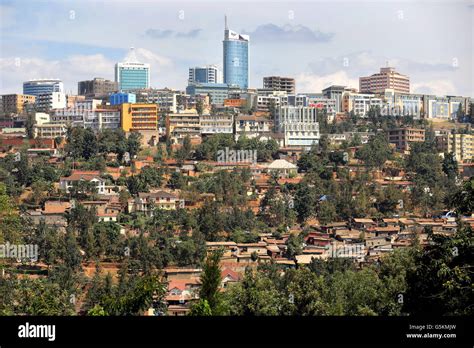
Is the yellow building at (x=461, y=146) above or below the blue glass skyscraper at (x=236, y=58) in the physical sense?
below

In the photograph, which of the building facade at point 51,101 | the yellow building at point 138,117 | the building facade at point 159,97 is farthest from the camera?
the building facade at point 51,101

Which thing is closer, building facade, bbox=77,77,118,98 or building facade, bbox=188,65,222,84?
building facade, bbox=77,77,118,98

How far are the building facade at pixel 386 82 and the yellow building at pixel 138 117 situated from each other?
988 centimetres

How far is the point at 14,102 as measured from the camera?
28.2 m

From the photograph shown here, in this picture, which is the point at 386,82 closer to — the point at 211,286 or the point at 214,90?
the point at 214,90

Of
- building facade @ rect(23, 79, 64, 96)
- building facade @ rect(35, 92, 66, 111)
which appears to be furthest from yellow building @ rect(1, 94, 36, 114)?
building facade @ rect(23, 79, 64, 96)

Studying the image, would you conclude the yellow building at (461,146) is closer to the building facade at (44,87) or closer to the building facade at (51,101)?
the building facade at (51,101)

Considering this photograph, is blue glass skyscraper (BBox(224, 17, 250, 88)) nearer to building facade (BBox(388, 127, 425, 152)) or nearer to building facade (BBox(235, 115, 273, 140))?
building facade (BBox(235, 115, 273, 140))

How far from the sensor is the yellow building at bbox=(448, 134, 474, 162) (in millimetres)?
22594

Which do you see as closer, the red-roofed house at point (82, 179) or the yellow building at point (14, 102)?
the red-roofed house at point (82, 179)

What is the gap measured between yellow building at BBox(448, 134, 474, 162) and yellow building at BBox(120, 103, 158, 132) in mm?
6763

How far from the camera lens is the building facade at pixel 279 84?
30.5 m

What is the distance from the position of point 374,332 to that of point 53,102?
25283 millimetres

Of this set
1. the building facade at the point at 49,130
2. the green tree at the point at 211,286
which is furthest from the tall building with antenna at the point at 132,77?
the green tree at the point at 211,286
